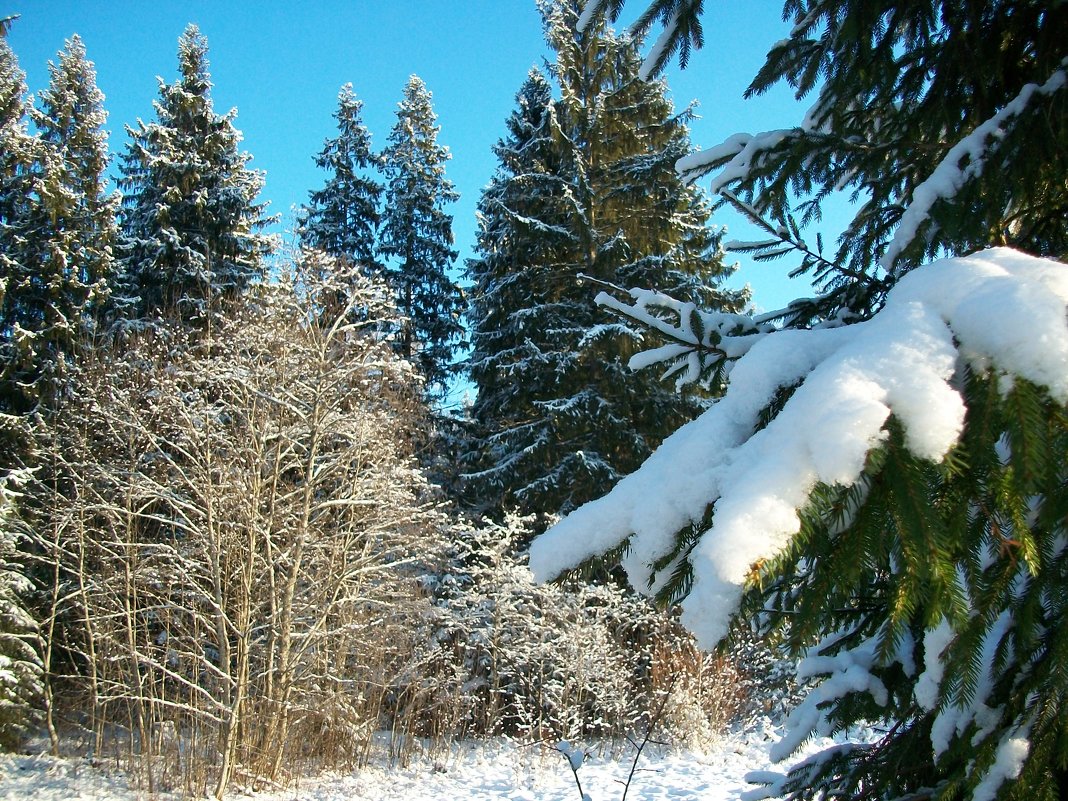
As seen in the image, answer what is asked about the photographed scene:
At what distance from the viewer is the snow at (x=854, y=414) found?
0.83 meters

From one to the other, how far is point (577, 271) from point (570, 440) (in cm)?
305

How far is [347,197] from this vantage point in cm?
1723

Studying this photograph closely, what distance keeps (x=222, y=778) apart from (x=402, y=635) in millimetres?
2818

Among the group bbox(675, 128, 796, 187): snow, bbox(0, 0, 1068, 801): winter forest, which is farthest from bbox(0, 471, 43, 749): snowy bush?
bbox(675, 128, 796, 187): snow

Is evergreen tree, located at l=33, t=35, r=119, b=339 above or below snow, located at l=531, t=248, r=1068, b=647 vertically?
above

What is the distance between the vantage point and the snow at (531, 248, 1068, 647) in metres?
0.83

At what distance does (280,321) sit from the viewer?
8383mm

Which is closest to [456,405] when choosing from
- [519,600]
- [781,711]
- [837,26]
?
[519,600]

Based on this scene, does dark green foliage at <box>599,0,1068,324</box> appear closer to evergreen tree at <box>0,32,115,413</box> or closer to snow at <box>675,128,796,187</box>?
snow at <box>675,128,796,187</box>

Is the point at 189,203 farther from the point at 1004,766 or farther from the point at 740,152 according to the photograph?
the point at 1004,766

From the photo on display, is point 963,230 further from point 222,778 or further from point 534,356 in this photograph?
point 534,356

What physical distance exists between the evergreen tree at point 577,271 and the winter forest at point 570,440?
8 centimetres

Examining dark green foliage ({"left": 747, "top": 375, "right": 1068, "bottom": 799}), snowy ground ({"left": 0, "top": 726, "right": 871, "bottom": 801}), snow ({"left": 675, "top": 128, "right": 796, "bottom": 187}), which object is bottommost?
snowy ground ({"left": 0, "top": 726, "right": 871, "bottom": 801})

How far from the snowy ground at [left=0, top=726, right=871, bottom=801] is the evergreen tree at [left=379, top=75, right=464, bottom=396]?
30.4 ft
